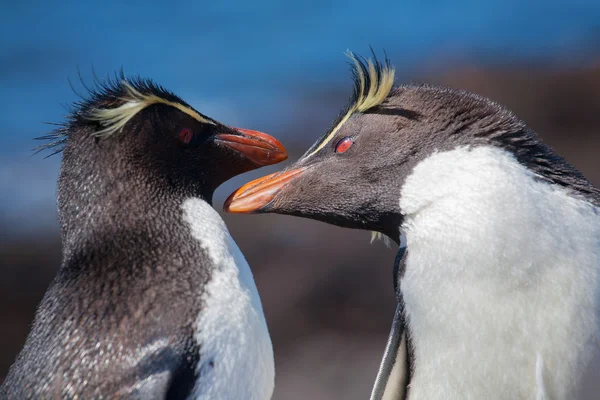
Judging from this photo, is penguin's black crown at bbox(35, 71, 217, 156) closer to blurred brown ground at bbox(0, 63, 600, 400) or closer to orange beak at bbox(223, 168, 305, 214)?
orange beak at bbox(223, 168, 305, 214)

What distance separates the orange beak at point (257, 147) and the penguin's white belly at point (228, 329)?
258mm

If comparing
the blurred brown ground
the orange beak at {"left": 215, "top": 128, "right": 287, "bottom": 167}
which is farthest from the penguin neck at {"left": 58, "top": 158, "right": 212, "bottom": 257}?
the blurred brown ground

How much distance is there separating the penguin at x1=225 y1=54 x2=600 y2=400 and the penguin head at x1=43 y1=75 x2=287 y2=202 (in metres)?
0.34

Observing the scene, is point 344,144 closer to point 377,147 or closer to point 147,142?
point 377,147

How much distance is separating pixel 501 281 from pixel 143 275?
685mm

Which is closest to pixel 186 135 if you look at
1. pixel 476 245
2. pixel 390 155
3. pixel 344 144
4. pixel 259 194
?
pixel 259 194

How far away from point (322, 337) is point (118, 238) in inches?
144

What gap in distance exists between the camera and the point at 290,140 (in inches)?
304

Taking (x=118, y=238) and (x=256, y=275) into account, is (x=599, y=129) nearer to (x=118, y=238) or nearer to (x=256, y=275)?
(x=256, y=275)

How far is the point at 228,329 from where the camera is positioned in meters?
1.35

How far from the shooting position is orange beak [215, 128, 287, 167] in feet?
5.69

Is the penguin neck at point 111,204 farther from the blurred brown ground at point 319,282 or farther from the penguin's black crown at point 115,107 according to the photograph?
the blurred brown ground at point 319,282

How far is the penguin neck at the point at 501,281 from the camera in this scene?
4.09 ft

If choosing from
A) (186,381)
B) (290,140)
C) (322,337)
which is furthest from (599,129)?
(186,381)
